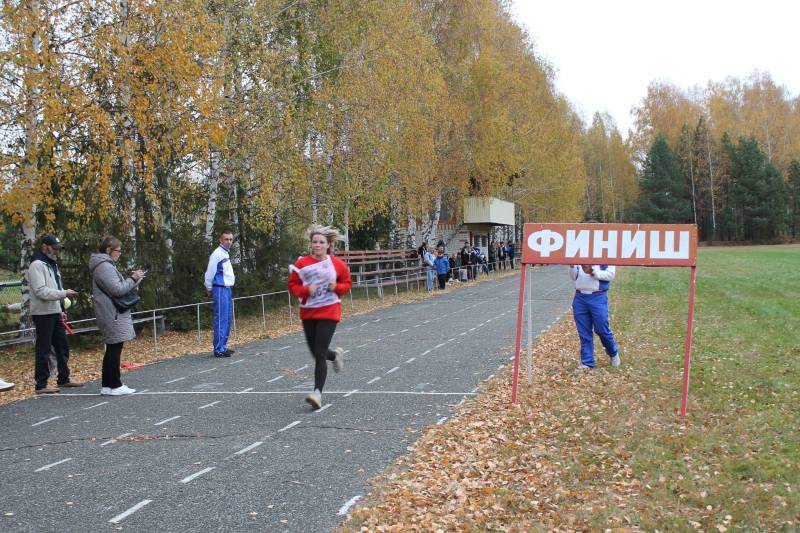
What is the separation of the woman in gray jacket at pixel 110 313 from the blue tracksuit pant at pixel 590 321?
5.36 metres

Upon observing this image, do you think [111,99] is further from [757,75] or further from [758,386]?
[757,75]

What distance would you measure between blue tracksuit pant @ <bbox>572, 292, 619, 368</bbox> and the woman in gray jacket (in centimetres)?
536

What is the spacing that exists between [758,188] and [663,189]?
33.0 ft

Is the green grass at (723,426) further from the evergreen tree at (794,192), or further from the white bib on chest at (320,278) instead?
the evergreen tree at (794,192)

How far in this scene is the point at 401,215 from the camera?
112 feet

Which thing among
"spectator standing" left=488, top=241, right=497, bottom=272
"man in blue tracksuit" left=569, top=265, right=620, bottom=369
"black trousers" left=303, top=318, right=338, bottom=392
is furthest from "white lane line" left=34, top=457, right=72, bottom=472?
Answer: "spectator standing" left=488, top=241, right=497, bottom=272

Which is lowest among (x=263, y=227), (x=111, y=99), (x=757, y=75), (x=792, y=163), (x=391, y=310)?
(x=391, y=310)

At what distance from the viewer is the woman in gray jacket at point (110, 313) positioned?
29.5ft

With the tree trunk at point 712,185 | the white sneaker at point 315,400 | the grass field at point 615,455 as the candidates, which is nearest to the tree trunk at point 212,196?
the grass field at point 615,455

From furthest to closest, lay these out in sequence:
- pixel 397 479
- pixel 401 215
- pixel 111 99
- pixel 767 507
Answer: pixel 401 215, pixel 111 99, pixel 397 479, pixel 767 507

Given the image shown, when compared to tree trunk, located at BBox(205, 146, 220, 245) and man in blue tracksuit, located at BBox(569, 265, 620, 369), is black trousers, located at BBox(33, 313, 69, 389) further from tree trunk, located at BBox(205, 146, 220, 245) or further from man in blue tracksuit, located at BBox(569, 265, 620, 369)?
tree trunk, located at BBox(205, 146, 220, 245)

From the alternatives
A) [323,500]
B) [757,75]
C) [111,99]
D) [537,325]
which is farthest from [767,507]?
[757,75]

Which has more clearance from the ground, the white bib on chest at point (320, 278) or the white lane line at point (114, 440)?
the white bib on chest at point (320, 278)

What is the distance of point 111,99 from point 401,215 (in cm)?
2099
